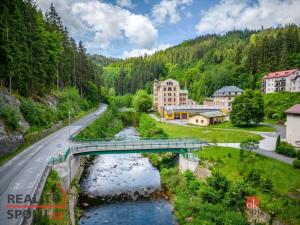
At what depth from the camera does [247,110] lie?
53250 mm

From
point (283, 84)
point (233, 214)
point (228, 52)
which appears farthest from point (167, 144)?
point (228, 52)

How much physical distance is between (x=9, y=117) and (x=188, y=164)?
80.8ft

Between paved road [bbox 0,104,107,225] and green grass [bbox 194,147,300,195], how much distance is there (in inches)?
768

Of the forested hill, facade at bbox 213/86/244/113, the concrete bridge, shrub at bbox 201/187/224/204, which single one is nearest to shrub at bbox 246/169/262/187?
shrub at bbox 201/187/224/204

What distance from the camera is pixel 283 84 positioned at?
79.8 m

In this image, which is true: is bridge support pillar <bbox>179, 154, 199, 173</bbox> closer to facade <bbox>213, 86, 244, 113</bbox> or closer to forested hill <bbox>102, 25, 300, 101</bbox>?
facade <bbox>213, 86, 244, 113</bbox>

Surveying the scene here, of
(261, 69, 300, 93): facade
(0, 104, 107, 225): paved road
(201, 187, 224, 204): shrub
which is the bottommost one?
(201, 187, 224, 204): shrub

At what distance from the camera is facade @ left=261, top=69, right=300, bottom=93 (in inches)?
3009

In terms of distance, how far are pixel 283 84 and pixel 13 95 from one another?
76.2 metres

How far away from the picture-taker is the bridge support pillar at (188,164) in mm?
31911

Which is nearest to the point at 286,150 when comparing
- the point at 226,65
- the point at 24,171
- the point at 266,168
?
the point at 266,168

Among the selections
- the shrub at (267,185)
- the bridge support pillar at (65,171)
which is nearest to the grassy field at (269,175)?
the shrub at (267,185)

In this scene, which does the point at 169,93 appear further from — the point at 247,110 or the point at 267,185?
the point at 267,185

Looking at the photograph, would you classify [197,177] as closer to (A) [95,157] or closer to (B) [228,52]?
(A) [95,157]
